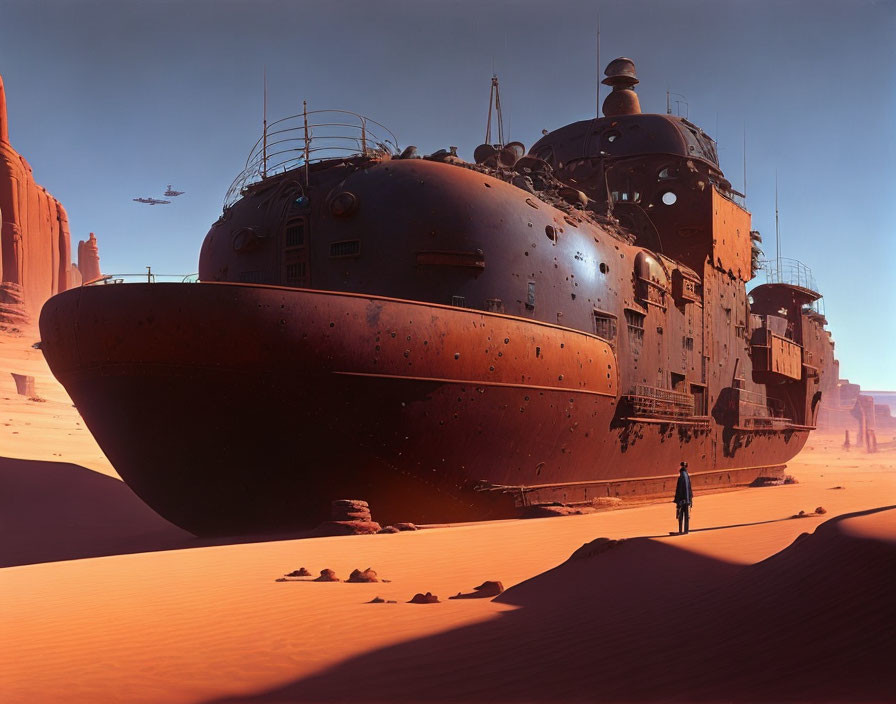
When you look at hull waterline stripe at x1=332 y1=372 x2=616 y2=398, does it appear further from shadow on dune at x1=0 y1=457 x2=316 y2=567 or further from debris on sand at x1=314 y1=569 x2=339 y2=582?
debris on sand at x1=314 y1=569 x2=339 y2=582

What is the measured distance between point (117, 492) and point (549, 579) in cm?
1548

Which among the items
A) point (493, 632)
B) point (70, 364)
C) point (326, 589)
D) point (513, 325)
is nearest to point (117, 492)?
point (70, 364)

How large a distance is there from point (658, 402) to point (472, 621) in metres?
12.8

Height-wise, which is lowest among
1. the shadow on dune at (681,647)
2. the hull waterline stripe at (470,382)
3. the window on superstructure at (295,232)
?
the shadow on dune at (681,647)

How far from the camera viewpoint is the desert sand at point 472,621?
17.2 ft

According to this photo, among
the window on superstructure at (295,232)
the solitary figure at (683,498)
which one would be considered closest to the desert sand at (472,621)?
the solitary figure at (683,498)

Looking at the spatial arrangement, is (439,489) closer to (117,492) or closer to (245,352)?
(245,352)

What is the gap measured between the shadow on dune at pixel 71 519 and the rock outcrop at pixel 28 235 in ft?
262

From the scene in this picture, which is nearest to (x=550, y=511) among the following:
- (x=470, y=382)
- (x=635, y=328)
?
(x=470, y=382)

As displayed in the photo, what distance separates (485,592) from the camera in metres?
8.36

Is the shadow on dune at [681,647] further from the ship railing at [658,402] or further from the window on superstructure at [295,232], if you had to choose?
the ship railing at [658,402]

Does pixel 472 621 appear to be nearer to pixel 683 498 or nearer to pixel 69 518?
pixel 683 498

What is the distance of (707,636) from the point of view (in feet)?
19.9

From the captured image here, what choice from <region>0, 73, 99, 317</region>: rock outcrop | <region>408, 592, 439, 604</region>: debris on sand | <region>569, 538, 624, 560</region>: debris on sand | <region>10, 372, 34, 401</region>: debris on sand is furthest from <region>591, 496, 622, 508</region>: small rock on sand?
<region>0, 73, 99, 317</region>: rock outcrop
